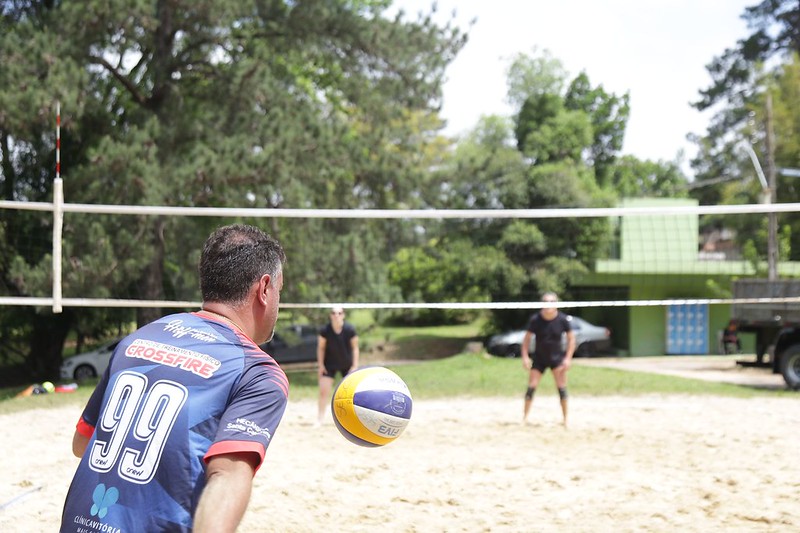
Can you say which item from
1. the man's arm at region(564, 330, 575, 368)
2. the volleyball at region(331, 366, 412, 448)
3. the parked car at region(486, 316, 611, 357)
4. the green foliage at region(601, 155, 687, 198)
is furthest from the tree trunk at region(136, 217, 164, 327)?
the green foliage at region(601, 155, 687, 198)

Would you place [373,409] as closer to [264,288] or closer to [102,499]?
[264,288]

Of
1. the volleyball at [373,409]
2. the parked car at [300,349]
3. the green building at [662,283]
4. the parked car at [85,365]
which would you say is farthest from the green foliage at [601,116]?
the volleyball at [373,409]

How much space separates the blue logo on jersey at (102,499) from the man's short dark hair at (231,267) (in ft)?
1.75

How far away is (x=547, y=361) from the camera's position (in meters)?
8.59

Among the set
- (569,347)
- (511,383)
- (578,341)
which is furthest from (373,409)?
(578,341)

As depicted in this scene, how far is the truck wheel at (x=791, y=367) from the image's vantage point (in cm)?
1242

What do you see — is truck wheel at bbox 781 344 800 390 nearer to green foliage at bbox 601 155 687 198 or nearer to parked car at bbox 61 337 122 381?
parked car at bbox 61 337 122 381

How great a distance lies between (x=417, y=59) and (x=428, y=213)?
929cm

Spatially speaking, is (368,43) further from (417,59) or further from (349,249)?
(349,249)

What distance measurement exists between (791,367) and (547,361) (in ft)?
19.5

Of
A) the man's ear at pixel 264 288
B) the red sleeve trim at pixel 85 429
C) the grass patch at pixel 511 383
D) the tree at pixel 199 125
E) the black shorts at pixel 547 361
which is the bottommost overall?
the grass patch at pixel 511 383

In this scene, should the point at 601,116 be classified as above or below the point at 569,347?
above

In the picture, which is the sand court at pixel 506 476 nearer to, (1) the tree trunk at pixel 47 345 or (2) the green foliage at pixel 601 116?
(1) the tree trunk at pixel 47 345

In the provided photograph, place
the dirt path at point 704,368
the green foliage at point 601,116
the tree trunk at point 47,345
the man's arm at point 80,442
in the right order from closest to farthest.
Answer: the man's arm at point 80,442 → the dirt path at point 704,368 → the tree trunk at point 47,345 → the green foliage at point 601,116
